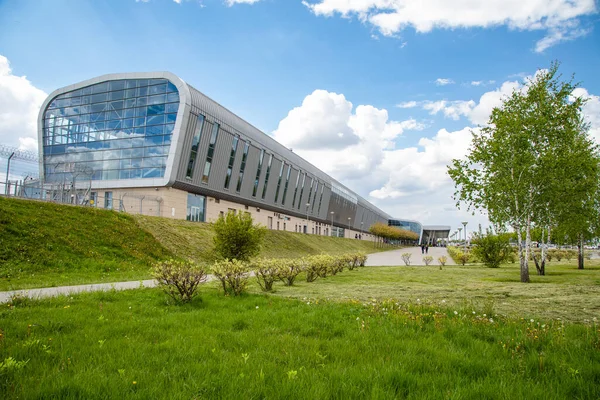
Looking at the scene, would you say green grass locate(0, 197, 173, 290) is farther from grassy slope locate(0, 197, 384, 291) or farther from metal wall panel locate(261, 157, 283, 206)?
metal wall panel locate(261, 157, 283, 206)

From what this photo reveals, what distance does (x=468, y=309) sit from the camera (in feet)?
23.7

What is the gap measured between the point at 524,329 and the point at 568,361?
1338 mm

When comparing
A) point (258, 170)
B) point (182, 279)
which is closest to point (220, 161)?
point (258, 170)

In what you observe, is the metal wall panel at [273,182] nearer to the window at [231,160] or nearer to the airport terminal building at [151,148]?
the airport terminal building at [151,148]

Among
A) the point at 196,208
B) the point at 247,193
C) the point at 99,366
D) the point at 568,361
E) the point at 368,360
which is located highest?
the point at 247,193

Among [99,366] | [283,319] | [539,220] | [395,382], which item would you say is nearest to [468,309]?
[283,319]

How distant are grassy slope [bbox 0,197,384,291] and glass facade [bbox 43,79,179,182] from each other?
12.7 metres

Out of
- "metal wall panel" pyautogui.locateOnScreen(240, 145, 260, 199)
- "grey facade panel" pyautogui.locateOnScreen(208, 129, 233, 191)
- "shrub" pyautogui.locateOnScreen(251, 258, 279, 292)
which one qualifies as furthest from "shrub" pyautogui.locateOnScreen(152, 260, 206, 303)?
"metal wall panel" pyautogui.locateOnScreen(240, 145, 260, 199)

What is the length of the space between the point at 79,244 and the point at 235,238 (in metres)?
8.17

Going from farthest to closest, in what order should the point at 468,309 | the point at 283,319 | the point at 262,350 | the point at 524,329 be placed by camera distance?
the point at 468,309
the point at 283,319
the point at 524,329
the point at 262,350

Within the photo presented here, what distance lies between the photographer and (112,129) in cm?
4309

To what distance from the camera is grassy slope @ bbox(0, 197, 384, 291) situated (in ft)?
Answer: 48.2

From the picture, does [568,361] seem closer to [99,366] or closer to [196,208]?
[99,366]

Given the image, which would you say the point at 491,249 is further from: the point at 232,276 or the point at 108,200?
the point at 108,200
